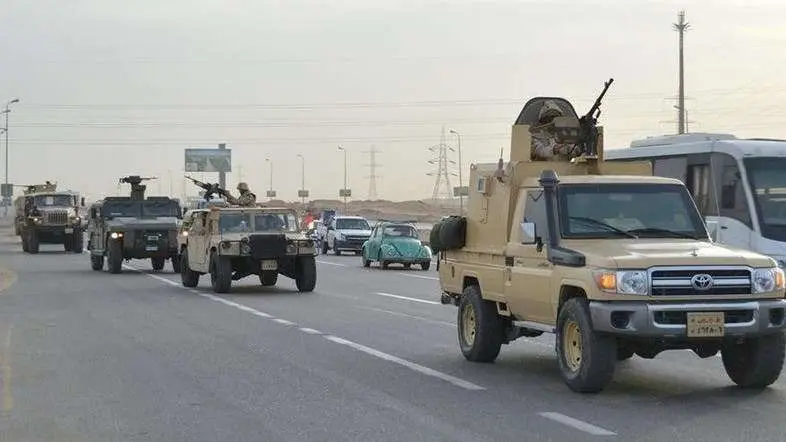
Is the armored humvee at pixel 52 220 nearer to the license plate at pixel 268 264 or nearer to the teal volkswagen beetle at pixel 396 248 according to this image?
the teal volkswagen beetle at pixel 396 248

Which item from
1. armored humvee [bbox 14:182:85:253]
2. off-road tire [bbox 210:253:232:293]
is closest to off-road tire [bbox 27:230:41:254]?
armored humvee [bbox 14:182:85:253]

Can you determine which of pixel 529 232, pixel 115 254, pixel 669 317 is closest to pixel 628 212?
pixel 529 232

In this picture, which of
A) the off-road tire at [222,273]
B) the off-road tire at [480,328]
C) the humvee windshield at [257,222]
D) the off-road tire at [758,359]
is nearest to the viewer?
the off-road tire at [758,359]

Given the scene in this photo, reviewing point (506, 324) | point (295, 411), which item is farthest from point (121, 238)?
point (295, 411)

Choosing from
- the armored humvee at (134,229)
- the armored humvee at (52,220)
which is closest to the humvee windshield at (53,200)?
the armored humvee at (52,220)

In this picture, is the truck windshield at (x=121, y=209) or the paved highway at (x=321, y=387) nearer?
the paved highway at (x=321, y=387)

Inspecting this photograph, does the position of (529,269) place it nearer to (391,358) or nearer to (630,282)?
(630,282)

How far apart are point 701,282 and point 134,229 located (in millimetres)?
27865

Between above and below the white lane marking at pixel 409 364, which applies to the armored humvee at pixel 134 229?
above

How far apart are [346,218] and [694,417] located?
44217 millimetres

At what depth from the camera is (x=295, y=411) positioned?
1015 cm

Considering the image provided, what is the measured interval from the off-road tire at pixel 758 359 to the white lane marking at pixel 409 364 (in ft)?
7.99

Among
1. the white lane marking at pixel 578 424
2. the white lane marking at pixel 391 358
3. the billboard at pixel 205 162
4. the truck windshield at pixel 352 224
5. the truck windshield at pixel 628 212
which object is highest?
the billboard at pixel 205 162

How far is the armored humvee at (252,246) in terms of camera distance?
2633cm
